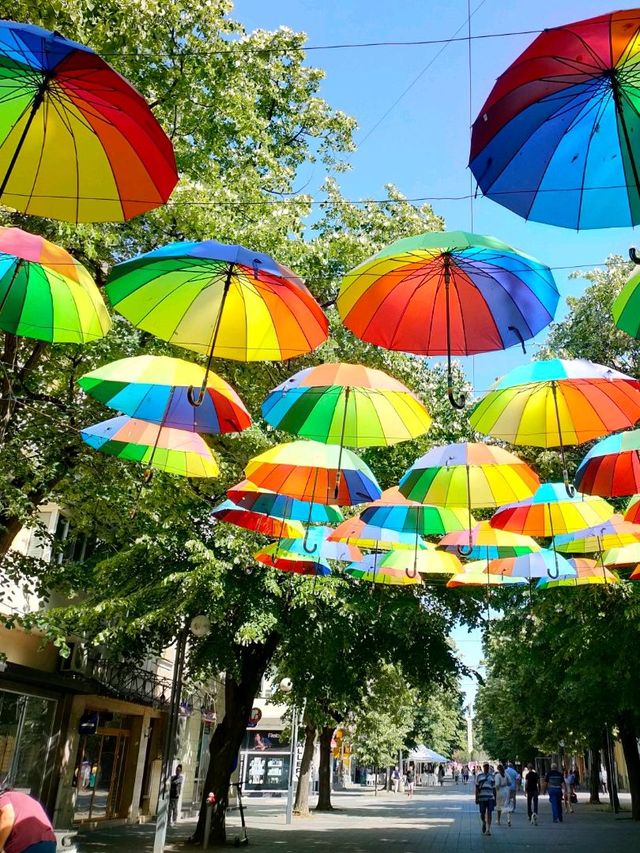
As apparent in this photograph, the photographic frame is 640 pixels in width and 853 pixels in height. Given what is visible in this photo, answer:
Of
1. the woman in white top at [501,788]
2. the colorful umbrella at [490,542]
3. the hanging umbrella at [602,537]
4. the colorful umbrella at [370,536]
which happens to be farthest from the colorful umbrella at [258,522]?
the woman in white top at [501,788]

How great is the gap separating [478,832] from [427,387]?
15582 millimetres

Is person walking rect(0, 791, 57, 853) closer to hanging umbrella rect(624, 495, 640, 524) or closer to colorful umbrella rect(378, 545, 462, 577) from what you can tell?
colorful umbrella rect(378, 545, 462, 577)

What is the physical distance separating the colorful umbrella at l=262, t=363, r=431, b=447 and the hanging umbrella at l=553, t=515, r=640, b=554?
3.66 metres

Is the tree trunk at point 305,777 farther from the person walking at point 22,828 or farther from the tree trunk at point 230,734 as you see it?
the person walking at point 22,828

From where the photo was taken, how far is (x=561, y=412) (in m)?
8.10

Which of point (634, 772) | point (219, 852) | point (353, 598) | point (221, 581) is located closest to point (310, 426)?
point (221, 581)

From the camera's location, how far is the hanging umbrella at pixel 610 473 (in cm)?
909

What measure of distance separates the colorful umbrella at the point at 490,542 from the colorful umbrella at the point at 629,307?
4.89 m

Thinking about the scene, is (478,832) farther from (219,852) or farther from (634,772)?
(219,852)

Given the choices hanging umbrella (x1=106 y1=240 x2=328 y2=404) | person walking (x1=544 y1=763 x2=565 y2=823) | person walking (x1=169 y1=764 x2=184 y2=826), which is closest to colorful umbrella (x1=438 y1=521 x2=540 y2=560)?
hanging umbrella (x1=106 y1=240 x2=328 y2=404)

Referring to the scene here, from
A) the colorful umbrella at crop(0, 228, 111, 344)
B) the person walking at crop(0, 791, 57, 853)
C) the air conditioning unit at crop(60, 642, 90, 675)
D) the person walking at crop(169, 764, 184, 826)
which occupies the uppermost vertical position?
the colorful umbrella at crop(0, 228, 111, 344)

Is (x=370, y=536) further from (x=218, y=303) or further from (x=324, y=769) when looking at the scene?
(x=324, y=769)

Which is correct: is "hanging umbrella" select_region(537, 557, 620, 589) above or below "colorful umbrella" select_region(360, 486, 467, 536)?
below

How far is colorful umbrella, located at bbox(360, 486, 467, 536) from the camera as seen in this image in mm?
10422
